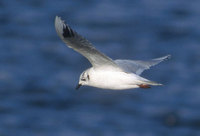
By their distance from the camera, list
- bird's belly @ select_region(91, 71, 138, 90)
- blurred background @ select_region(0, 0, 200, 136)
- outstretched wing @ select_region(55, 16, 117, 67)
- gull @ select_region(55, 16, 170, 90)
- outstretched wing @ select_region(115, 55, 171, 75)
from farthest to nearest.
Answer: blurred background @ select_region(0, 0, 200, 136)
outstretched wing @ select_region(115, 55, 171, 75)
bird's belly @ select_region(91, 71, 138, 90)
gull @ select_region(55, 16, 170, 90)
outstretched wing @ select_region(55, 16, 117, 67)

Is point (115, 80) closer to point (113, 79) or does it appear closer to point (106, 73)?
point (113, 79)

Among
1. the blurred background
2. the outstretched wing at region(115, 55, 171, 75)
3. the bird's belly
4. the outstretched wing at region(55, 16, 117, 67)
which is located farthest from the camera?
the blurred background

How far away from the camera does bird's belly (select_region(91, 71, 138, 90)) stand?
8.40 metres

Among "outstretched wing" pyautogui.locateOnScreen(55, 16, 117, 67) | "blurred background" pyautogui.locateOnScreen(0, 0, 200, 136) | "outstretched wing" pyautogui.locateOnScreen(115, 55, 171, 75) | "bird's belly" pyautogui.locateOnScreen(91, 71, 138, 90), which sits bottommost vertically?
"bird's belly" pyautogui.locateOnScreen(91, 71, 138, 90)

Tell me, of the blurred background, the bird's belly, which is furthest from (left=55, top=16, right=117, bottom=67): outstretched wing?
the blurred background

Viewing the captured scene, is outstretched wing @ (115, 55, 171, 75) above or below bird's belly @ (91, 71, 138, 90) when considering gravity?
above

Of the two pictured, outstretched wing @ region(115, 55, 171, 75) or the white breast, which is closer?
the white breast

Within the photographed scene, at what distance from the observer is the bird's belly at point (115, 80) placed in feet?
27.6

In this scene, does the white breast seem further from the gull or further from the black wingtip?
the black wingtip

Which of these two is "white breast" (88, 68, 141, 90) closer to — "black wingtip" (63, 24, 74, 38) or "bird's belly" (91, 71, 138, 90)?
"bird's belly" (91, 71, 138, 90)

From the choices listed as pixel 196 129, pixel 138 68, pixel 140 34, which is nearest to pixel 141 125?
pixel 196 129

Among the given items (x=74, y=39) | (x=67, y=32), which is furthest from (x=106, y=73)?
(x=67, y=32)

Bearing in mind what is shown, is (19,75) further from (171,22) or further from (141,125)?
(171,22)

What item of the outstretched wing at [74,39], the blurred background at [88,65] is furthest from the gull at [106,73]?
the blurred background at [88,65]
